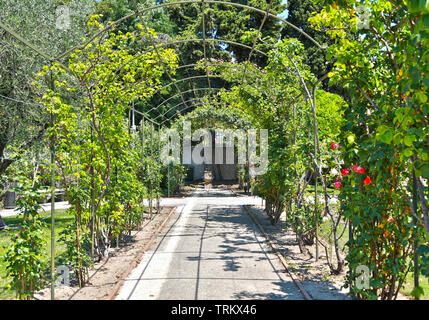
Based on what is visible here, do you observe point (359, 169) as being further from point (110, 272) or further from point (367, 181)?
point (110, 272)

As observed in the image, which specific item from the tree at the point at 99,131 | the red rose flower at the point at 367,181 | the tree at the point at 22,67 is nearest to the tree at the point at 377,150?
the red rose flower at the point at 367,181

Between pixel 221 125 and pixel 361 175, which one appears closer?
pixel 361 175

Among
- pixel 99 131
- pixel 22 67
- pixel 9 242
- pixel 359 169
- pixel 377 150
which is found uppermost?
pixel 22 67

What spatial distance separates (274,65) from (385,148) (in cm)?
411

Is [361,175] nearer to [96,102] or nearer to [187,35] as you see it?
[96,102]

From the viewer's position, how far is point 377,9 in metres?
3.23

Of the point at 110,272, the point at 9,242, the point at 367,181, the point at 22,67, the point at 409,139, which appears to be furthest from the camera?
the point at 22,67

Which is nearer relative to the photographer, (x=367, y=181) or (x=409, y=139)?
(x=409, y=139)

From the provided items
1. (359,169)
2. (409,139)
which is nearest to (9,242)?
(359,169)

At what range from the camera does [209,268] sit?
19.2 feet

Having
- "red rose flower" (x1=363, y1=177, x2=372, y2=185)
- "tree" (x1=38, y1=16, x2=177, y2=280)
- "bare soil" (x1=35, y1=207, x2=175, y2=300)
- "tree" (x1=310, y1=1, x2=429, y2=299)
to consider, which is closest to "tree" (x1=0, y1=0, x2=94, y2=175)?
"tree" (x1=38, y1=16, x2=177, y2=280)

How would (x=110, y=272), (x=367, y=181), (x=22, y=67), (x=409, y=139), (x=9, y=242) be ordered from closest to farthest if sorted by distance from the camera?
(x=409, y=139) < (x=367, y=181) < (x=9, y=242) < (x=110, y=272) < (x=22, y=67)

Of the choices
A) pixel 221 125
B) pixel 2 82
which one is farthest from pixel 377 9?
pixel 221 125

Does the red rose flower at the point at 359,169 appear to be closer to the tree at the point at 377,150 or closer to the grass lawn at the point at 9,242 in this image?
the tree at the point at 377,150
